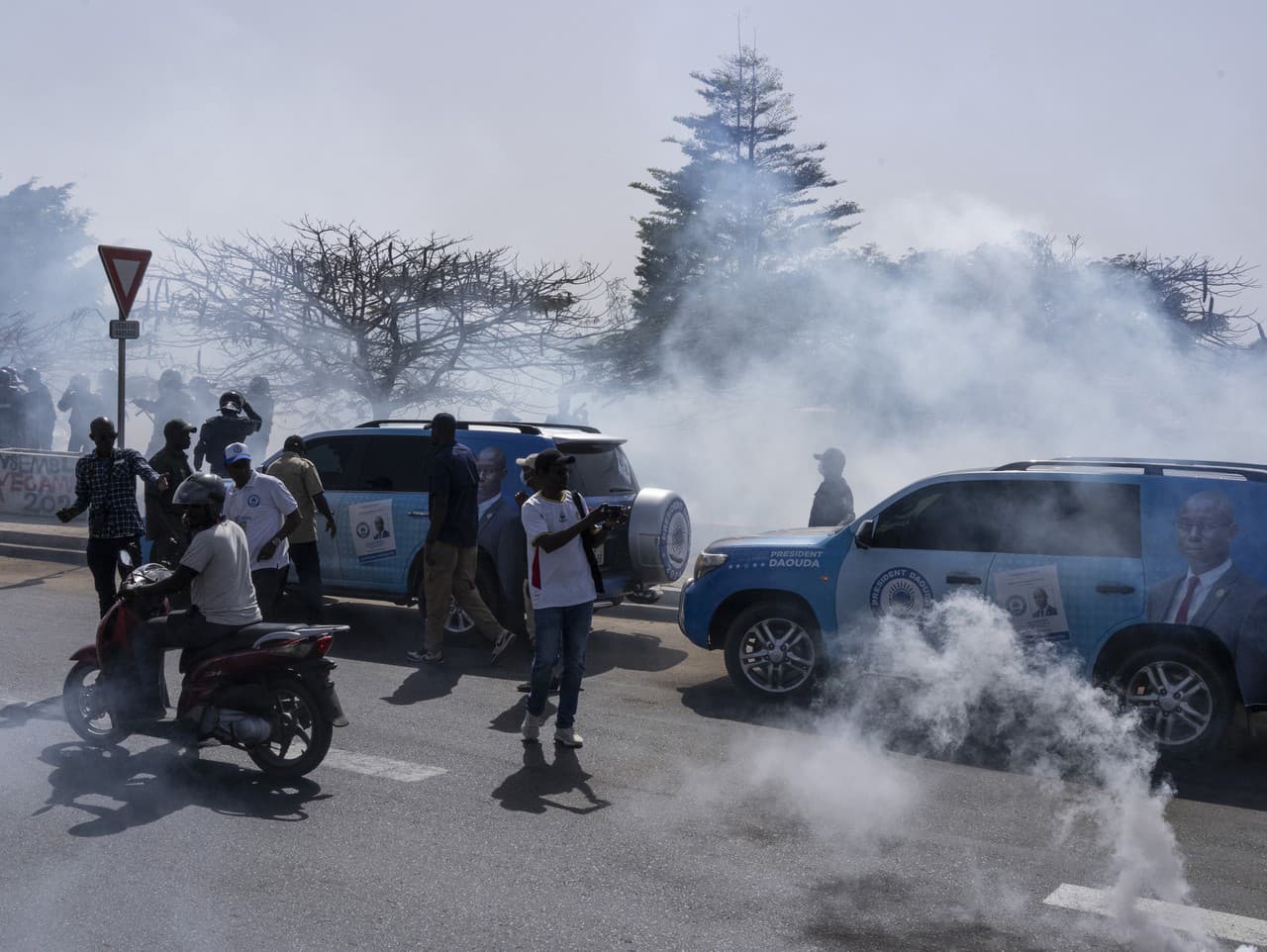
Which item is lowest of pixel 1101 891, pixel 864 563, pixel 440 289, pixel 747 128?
pixel 1101 891

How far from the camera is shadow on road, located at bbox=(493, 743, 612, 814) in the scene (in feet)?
18.6

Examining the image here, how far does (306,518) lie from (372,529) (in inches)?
33.1

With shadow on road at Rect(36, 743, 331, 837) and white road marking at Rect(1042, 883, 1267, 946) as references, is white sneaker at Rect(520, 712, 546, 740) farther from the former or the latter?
white road marking at Rect(1042, 883, 1267, 946)

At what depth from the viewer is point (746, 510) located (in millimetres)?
20672

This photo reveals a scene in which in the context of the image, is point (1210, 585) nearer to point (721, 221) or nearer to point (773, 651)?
point (773, 651)

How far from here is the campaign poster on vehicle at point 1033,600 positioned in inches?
271

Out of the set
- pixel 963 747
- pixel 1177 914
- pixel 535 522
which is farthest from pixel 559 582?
pixel 1177 914

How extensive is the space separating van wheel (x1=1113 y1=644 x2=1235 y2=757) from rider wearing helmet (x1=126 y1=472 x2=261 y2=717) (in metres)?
4.65

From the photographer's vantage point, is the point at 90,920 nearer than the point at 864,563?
Yes

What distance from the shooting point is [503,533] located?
9.45 meters

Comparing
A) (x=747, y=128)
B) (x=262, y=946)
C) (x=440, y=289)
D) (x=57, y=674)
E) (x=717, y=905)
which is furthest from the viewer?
(x=747, y=128)

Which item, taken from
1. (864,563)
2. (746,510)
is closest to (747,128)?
(746,510)

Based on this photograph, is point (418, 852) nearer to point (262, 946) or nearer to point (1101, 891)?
point (262, 946)

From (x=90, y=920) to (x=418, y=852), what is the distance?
1.25 meters
